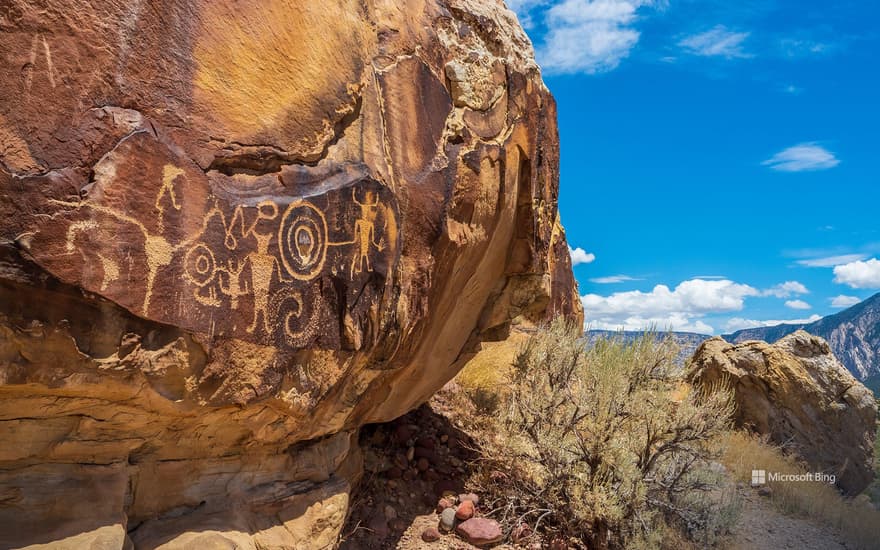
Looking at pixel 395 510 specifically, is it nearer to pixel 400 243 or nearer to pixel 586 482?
pixel 586 482

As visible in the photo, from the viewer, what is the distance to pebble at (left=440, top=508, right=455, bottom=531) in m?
4.37

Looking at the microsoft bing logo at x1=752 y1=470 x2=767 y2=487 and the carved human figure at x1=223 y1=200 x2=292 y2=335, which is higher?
the carved human figure at x1=223 y1=200 x2=292 y2=335

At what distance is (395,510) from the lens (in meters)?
4.43

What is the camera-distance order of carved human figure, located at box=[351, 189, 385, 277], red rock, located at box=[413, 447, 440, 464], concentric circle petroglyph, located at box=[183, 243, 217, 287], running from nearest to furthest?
concentric circle petroglyph, located at box=[183, 243, 217, 287]
carved human figure, located at box=[351, 189, 385, 277]
red rock, located at box=[413, 447, 440, 464]

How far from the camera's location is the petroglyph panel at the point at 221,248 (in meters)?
1.81

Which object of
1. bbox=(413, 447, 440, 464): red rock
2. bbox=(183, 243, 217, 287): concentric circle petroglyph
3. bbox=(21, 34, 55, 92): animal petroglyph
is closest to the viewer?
bbox=(21, 34, 55, 92): animal petroglyph

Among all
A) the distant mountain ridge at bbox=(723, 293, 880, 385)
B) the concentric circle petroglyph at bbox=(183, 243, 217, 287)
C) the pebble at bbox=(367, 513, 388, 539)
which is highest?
the distant mountain ridge at bbox=(723, 293, 880, 385)

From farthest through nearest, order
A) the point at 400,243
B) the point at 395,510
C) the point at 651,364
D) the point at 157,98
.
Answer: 1. the point at 651,364
2. the point at 395,510
3. the point at 400,243
4. the point at 157,98

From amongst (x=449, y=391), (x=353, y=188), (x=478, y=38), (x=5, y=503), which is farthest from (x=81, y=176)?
(x=449, y=391)

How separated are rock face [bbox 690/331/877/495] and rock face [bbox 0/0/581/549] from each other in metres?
7.06

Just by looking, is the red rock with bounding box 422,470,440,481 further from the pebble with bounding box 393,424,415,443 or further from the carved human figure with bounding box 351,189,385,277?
the carved human figure with bounding box 351,189,385,277

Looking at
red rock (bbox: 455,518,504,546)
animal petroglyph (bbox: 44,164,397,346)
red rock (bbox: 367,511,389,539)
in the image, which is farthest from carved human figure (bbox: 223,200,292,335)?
red rock (bbox: 455,518,504,546)

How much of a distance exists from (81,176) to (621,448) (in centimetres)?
429

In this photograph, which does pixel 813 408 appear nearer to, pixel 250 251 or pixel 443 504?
pixel 443 504
